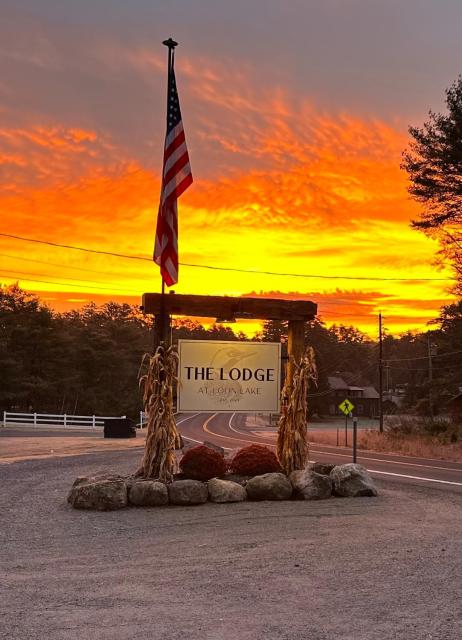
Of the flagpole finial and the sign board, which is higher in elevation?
the flagpole finial

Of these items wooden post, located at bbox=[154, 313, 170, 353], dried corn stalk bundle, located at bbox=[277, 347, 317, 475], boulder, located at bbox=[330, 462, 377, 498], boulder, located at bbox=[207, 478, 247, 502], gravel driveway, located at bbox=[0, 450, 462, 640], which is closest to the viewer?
gravel driveway, located at bbox=[0, 450, 462, 640]

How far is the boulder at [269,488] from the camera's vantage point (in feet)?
39.3

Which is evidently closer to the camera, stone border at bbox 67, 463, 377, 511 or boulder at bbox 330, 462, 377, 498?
stone border at bbox 67, 463, 377, 511

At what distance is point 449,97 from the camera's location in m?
31.0

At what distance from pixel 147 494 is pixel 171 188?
616cm

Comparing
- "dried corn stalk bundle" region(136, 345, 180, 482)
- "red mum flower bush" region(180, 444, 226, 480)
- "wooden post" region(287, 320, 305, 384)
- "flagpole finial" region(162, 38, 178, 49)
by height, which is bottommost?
"red mum flower bush" region(180, 444, 226, 480)

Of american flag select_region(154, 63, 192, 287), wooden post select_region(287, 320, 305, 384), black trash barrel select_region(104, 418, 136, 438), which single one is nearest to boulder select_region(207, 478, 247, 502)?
wooden post select_region(287, 320, 305, 384)

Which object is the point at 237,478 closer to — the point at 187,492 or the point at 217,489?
the point at 217,489

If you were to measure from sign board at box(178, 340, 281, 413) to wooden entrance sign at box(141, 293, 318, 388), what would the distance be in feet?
1.77

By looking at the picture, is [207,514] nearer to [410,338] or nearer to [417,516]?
[417,516]

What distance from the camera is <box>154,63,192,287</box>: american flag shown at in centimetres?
1288

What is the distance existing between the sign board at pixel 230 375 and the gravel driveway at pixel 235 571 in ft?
8.86

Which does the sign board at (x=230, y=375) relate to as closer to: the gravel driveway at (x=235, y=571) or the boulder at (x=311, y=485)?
the boulder at (x=311, y=485)

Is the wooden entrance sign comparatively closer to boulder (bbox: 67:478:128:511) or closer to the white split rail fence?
boulder (bbox: 67:478:128:511)
